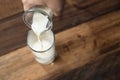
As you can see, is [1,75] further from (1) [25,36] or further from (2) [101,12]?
(2) [101,12]

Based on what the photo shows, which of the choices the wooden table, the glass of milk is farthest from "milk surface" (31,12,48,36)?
the wooden table

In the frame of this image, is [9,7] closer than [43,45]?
No

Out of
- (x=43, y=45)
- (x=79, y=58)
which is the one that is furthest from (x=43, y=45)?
(x=79, y=58)

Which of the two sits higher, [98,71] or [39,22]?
[39,22]

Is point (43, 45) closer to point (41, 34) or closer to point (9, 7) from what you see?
point (41, 34)

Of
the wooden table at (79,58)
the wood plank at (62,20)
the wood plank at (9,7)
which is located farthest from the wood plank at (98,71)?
the wood plank at (9,7)

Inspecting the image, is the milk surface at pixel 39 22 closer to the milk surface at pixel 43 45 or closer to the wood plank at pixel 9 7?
the milk surface at pixel 43 45

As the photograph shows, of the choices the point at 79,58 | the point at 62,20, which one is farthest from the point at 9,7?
the point at 79,58
